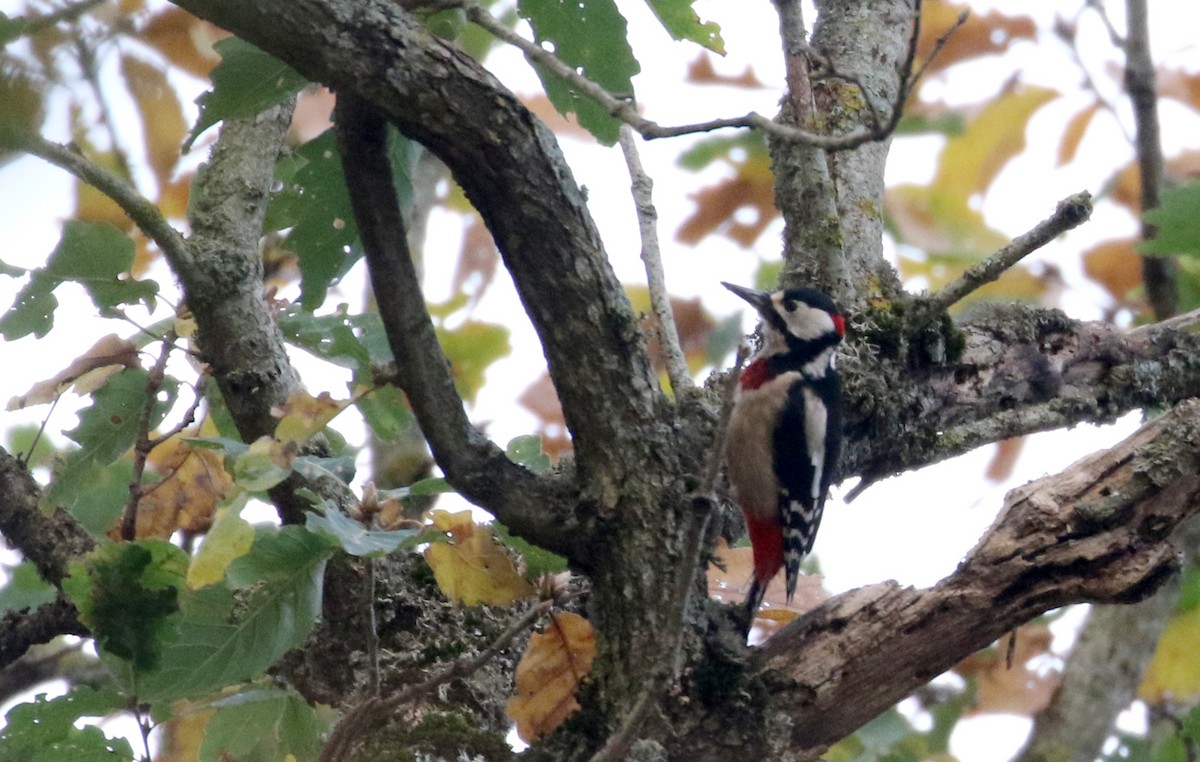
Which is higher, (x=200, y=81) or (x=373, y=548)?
(x=200, y=81)

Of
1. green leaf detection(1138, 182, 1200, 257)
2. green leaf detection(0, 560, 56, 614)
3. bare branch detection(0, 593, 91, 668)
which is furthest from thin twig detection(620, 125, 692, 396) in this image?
green leaf detection(0, 560, 56, 614)

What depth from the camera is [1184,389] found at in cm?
355

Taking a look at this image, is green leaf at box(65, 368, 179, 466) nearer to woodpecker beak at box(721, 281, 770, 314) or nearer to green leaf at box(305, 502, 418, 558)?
green leaf at box(305, 502, 418, 558)

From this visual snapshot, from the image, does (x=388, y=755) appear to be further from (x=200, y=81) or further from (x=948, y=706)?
(x=948, y=706)

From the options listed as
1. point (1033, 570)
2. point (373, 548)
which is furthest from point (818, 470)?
point (373, 548)

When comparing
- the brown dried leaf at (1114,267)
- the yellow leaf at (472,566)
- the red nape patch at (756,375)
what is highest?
the brown dried leaf at (1114,267)

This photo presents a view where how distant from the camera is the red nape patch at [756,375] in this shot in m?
4.20

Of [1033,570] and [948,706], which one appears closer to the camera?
[1033,570]

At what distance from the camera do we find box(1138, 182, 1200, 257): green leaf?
307cm

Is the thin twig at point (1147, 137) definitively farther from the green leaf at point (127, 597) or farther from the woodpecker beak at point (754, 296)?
the green leaf at point (127, 597)

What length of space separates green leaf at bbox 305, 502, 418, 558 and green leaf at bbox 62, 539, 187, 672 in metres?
0.28

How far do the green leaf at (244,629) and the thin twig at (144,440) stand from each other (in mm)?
368

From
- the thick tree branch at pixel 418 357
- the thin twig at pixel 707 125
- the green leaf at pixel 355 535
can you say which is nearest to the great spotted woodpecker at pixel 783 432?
the thick tree branch at pixel 418 357

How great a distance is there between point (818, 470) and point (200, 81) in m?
1.99
